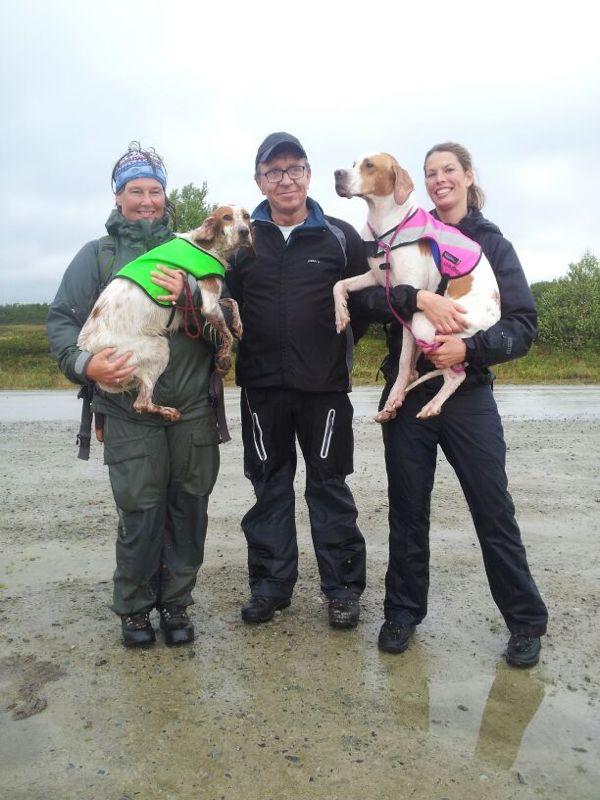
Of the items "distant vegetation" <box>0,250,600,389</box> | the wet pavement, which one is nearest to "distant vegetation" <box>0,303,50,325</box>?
"distant vegetation" <box>0,250,600,389</box>

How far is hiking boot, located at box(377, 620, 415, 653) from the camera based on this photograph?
142 inches

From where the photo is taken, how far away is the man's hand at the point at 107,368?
3.46m

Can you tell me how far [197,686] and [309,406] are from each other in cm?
159

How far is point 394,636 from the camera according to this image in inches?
143

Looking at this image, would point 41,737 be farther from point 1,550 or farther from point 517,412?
point 517,412

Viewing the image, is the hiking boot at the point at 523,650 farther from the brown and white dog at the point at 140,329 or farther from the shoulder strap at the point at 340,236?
the shoulder strap at the point at 340,236

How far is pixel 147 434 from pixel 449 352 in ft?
5.12

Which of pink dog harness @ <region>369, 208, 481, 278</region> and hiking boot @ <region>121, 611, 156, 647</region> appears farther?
hiking boot @ <region>121, 611, 156, 647</region>

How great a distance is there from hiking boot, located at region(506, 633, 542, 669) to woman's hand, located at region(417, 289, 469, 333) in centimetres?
155

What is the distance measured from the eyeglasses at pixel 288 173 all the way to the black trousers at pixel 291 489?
3.87 ft

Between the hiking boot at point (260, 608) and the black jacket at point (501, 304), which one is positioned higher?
the black jacket at point (501, 304)

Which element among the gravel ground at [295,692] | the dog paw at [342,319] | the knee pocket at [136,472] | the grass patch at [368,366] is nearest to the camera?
the gravel ground at [295,692]

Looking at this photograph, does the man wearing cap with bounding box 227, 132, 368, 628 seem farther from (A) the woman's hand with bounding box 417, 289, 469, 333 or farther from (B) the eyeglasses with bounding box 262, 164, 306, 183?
(A) the woman's hand with bounding box 417, 289, 469, 333

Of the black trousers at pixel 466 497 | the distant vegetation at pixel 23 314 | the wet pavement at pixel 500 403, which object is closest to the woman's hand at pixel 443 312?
the black trousers at pixel 466 497
